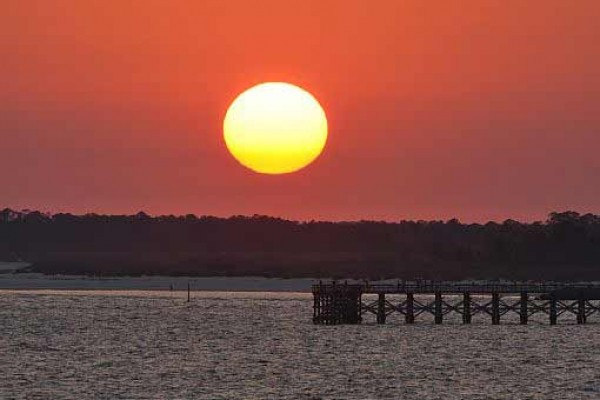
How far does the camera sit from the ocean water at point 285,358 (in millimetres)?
85438

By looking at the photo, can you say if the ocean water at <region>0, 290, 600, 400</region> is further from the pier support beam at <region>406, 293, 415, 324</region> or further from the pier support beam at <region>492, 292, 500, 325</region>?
the pier support beam at <region>406, 293, 415, 324</region>

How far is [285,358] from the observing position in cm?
10600

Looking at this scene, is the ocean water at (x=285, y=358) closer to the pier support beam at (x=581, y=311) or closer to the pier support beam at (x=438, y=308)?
the pier support beam at (x=438, y=308)

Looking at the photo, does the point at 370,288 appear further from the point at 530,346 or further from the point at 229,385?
the point at 229,385

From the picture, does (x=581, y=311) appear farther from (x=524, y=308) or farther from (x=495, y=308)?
(x=495, y=308)

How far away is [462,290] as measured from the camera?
138 m

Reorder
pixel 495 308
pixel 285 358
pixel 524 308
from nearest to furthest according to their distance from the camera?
pixel 285 358 → pixel 495 308 → pixel 524 308

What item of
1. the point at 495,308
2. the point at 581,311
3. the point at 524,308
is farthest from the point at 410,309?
the point at 581,311

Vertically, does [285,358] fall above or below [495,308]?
below

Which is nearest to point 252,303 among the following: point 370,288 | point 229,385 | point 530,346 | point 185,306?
point 185,306

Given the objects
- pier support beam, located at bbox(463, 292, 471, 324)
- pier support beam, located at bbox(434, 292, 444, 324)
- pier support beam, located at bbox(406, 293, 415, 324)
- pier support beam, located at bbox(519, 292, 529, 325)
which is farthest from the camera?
pier support beam, located at bbox(406, 293, 415, 324)

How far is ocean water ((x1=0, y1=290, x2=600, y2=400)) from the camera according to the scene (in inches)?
3364

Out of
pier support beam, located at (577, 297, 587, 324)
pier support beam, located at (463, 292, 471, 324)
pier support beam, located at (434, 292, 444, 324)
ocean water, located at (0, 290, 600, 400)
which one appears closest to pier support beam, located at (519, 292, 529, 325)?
ocean water, located at (0, 290, 600, 400)

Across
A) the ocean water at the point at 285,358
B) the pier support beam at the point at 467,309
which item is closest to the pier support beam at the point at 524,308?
the ocean water at the point at 285,358
